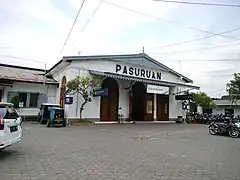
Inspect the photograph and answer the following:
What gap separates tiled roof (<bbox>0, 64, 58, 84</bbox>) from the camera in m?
21.3

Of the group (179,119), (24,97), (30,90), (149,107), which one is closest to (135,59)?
(149,107)

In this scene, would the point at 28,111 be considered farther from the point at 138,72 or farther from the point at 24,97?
the point at 138,72

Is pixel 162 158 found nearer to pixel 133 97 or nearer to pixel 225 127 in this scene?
pixel 225 127

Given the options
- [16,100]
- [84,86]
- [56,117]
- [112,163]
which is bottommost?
[112,163]

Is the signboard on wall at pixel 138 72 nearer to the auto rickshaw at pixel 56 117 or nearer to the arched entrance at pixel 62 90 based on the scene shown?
the arched entrance at pixel 62 90

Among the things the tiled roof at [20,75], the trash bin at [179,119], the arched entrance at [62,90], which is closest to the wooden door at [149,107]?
the trash bin at [179,119]

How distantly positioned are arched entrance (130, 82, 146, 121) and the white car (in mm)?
18481

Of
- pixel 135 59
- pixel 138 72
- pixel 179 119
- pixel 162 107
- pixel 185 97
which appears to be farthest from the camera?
pixel 162 107

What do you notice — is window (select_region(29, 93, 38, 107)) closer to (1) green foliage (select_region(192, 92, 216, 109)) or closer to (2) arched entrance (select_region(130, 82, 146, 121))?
(2) arched entrance (select_region(130, 82, 146, 121))

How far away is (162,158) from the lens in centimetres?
787

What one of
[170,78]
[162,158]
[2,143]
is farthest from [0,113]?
[170,78]

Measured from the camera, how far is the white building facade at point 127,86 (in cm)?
2102

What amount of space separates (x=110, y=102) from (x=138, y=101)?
4.62 metres

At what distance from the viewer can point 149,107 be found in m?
26.2
